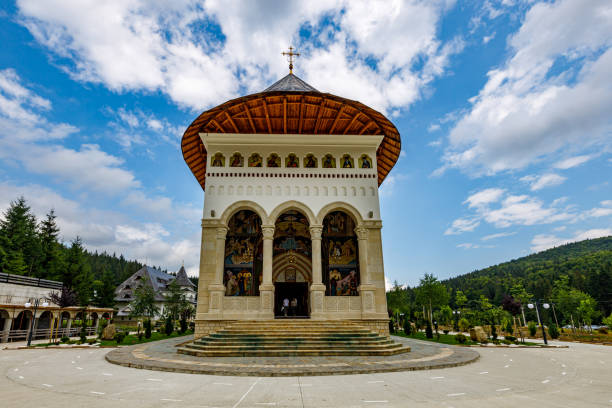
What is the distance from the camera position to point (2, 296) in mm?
19859

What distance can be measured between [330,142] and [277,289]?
32.3 ft

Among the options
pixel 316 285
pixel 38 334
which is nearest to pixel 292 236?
pixel 316 285

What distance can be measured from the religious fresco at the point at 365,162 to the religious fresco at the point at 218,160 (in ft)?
23.5

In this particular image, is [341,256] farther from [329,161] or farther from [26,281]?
[26,281]

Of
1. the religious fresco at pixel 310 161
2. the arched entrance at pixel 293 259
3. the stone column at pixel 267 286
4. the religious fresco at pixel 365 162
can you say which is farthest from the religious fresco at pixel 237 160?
the religious fresco at pixel 365 162

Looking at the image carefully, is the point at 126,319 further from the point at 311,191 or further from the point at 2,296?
the point at 311,191

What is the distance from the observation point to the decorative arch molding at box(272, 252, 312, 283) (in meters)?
20.0

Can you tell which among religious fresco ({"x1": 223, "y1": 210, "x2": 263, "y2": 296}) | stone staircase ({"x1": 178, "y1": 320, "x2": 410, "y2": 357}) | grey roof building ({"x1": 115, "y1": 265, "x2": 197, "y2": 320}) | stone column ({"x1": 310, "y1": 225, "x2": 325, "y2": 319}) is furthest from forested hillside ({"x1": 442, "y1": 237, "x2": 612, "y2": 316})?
grey roof building ({"x1": 115, "y1": 265, "x2": 197, "y2": 320})

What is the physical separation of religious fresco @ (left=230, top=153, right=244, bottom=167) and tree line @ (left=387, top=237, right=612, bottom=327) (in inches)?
739

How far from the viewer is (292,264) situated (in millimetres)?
20219

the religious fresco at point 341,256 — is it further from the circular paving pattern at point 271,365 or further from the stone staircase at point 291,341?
the circular paving pattern at point 271,365

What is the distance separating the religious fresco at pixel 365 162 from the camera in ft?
55.0

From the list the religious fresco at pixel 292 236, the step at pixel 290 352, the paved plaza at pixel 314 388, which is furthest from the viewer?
the religious fresco at pixel 292 236

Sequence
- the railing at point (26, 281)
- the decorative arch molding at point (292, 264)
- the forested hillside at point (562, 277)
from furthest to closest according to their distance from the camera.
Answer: the forested hillside at point (562, 277) → the railing at point (26, 281) → the decorative arch molding at point (292, 264)
